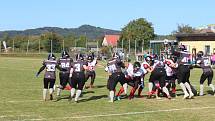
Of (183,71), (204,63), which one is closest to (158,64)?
(183,71)

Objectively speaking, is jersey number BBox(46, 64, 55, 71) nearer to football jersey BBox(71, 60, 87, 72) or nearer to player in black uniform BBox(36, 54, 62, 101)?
player in black uniform BBox(36, 54, 62, 101)

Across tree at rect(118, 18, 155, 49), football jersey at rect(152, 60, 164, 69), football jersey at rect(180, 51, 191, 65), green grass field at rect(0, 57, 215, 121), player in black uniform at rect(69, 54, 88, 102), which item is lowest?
green grass field at rect(0, 57, 215, 121)

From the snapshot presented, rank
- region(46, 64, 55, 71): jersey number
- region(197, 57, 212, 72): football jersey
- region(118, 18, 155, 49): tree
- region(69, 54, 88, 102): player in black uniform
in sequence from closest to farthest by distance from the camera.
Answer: region(69, 54, 88, 102): player in black uniform → region(46, 64, 55, 71): jersey number → region(197, 57, 212, 72): football jersey → region(118, 18, 155, 49): tree

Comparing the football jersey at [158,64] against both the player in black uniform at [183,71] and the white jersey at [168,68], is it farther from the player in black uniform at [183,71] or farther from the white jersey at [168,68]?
the player in black uniform at [183,71]

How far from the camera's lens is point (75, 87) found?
17281 mm

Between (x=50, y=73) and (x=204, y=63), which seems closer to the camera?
(x=50, y=73)

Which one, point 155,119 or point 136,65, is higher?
point 136,65

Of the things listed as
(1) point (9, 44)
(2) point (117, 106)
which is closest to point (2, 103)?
(2) point (117, 106)

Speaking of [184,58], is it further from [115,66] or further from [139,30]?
[139,30]

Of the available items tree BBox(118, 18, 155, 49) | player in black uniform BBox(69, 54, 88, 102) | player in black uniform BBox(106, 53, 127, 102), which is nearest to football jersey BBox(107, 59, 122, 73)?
player in black uniform BBox(106, 53, 127, 102)

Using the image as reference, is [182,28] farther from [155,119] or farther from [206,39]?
[155,119]

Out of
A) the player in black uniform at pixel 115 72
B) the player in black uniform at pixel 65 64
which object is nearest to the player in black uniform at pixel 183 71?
the player in black uniform at pixel 115 72

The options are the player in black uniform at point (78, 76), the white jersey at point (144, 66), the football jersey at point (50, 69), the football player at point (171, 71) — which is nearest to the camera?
the player in black uniform at point (78, 76)

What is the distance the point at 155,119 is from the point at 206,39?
4547 cm
